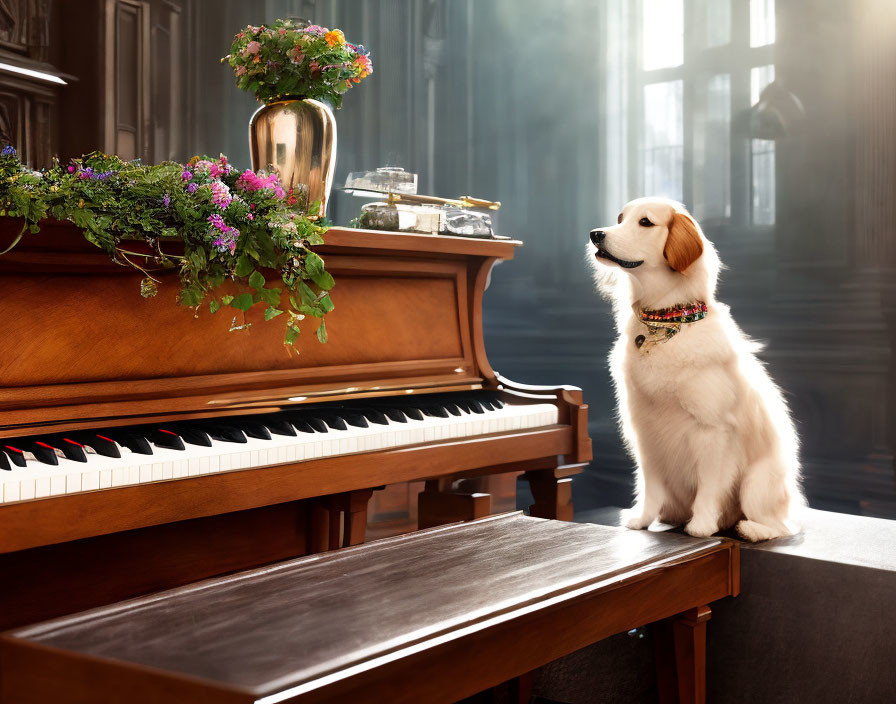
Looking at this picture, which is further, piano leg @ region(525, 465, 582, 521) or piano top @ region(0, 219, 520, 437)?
piano leg @ region(525, 465, 582, 521)

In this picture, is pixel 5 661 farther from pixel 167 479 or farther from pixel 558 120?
pixel 558 120

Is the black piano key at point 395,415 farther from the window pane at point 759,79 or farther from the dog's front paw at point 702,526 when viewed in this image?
the window pane at point 759,79

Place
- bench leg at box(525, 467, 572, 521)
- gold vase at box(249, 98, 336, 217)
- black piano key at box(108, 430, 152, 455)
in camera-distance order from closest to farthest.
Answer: black piano key at box(108, 430, 152, 455)
gold vase at box(249, 98, 336, 217)
bench leg at box(525, 467, 572, 521)

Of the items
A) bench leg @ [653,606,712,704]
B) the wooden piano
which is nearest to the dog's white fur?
bench leg @ [653,606,712,704]

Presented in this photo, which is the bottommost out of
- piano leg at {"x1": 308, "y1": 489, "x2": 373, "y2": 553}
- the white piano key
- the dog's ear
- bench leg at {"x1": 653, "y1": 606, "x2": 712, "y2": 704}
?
bench leg at {"x1": 653, "y1": 606, "x2": 712, "y2": 704}

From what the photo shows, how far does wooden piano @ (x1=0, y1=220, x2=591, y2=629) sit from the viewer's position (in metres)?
2.07

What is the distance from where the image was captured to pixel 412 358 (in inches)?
125

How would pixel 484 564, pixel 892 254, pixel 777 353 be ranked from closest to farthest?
pixel 484 564, pixel 892 254, pixel 777 353

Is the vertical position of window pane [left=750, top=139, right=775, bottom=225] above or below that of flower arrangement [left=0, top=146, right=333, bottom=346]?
above

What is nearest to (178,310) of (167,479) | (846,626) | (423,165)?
(167,479)

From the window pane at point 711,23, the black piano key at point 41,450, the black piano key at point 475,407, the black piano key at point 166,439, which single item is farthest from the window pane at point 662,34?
the black piano key at point 41,450

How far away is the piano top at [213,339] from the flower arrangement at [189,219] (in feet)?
0.33

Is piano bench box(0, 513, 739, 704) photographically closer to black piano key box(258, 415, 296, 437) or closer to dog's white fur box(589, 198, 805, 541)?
dog's white fur box(589, 198, 805, 541)

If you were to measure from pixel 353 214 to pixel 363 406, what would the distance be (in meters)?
4.72
